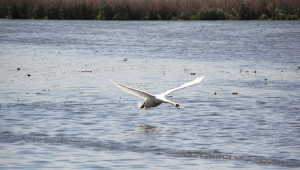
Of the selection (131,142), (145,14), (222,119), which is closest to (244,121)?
(222,119)

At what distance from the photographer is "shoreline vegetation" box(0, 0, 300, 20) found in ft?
177

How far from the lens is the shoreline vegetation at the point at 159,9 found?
177 feet

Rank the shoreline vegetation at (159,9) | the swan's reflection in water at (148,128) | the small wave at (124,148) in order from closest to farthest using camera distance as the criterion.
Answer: the small wave at (124,148), the swan's reflection in water at (148,128), the shoreline vegetation at (159,9)

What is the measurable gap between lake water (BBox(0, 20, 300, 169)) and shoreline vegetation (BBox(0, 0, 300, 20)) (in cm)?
2099

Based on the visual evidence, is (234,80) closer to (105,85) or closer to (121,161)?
(105,85)

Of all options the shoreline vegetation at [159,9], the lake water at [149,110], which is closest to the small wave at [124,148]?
the lake water at [149,110]

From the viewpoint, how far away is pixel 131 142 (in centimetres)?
1109

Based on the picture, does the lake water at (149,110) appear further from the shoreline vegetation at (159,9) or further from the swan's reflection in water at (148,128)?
the shoreline vegetation at (159,9)

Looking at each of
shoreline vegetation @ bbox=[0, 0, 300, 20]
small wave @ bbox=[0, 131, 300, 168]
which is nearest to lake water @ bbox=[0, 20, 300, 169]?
small wave @ bbox=[0, 131, 300, 168]

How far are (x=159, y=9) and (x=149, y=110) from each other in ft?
132

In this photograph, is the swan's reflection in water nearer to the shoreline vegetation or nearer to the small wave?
the small wave

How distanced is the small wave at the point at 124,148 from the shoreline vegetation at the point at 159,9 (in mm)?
42862

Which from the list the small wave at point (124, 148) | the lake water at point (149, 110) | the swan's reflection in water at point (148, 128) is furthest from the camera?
the swan's reflection in water at point (148, 128)

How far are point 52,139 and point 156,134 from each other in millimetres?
2028
